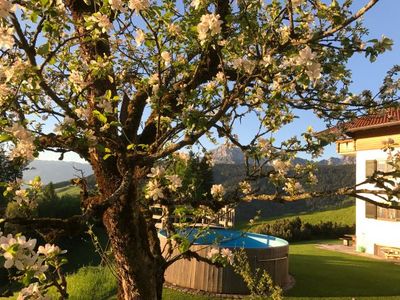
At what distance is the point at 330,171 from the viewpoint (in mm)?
68375

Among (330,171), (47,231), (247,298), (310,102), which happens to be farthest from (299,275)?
(330,171)

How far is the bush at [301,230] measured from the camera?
85.0 feet

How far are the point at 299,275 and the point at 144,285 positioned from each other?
10287mm

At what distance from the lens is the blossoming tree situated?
3.12m

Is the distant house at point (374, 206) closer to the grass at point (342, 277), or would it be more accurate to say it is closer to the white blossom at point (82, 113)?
the grass at point (342, 277)

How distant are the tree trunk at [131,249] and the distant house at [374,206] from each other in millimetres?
16338

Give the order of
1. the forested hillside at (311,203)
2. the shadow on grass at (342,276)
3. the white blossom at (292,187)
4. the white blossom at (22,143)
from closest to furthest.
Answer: the white blossom at (22,143) < the white blossom at (292,187) < the shadow on grass at (342,276) < the forested hillside at (311,203)

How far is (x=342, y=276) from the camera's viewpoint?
13.7 metres

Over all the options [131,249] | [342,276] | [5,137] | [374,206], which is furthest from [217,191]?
[374,206]

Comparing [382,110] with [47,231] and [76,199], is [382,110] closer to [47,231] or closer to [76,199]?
[47,231]

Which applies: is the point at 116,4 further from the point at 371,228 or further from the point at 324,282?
the point at 371,228

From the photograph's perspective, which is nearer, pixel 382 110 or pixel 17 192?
pixel 17 192

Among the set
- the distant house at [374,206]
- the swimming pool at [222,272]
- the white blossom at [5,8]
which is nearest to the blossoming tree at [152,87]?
the white blossom at [5,8]

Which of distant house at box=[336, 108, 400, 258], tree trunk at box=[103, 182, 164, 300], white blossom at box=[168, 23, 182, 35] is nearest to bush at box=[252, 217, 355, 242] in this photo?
distant house at box=[336, 108, 400, 258]
